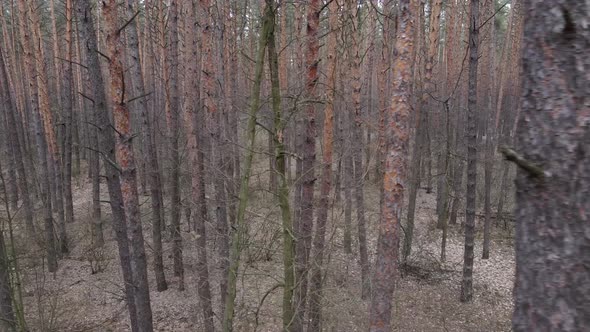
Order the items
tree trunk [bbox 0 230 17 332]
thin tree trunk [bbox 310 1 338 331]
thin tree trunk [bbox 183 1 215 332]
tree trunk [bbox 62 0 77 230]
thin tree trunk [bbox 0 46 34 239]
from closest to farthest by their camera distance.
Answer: thin tree trunk [bbox 310 1 338 331], tree trunk [bbox 0 230 17 332], thin tree trunk [bbox 183 1 215 332], thin tree trunk [bbox 0 46 34 239], tree trunk [bbox 62 0 77 230]

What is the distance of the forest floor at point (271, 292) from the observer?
25.2ft

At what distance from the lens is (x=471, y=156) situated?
8.19 metres

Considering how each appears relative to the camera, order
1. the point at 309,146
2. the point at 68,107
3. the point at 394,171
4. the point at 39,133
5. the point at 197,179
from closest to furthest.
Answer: the point at 394,171 → the point at 309,146 → the point at 197,179 → the point at 39,133 → the point at 68,107

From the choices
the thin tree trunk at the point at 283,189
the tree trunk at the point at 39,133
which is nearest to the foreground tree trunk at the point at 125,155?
the thin tree trunk at the point at 283,189

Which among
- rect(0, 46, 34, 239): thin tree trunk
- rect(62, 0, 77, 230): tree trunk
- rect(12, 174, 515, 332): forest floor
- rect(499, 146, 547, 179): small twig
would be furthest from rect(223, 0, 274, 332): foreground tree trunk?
rect(0, 46, 34, 239): thin tree trunk

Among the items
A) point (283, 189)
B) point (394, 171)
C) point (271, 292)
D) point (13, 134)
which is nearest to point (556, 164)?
point (394, 171)

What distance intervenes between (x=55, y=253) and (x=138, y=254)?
629cm

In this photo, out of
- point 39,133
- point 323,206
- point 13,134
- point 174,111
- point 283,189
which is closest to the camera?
point 283,189

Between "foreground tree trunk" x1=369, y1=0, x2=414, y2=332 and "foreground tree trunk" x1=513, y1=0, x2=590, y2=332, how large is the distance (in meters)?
2.86

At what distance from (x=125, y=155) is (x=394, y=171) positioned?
345 cm

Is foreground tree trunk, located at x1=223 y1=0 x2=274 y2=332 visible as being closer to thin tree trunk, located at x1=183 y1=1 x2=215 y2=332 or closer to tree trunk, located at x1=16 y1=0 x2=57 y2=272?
thin tree trunk, located at x1=183 y1=1 x2=215 y2=332

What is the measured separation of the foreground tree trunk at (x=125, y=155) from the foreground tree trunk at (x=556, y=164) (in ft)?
15.3

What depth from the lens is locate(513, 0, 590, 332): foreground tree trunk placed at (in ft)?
4.42

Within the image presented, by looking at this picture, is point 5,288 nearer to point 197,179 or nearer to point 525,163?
point 197,179
